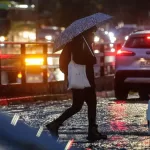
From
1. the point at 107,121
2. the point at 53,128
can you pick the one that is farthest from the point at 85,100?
the point at 107,121

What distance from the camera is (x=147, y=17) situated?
65.4 metres

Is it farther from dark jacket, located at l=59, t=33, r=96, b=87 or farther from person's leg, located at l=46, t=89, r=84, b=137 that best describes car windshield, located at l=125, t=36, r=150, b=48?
dark jacket, located at l=59, t=33, r=96, b=87

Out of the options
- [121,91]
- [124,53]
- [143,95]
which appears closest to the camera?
[124,53]

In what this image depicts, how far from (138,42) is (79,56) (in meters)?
7.25

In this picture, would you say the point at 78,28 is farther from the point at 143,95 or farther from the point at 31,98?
the point at 143,95

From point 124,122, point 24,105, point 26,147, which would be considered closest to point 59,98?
point 24,105

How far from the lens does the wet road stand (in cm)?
1126

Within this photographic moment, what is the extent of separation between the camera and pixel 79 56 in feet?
37.0

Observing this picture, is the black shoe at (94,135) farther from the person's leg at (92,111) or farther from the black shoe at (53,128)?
the black shoe at (53,128)

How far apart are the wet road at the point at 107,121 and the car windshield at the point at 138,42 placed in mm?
1260

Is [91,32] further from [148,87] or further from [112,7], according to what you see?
[112,7]

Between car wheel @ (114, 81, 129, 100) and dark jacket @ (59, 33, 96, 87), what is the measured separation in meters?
7.45

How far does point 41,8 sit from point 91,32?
4986 cm

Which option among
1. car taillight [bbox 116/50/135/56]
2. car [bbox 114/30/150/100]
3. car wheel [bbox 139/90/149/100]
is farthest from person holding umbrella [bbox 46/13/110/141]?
car wheel [bbox 139/90/149/100]
